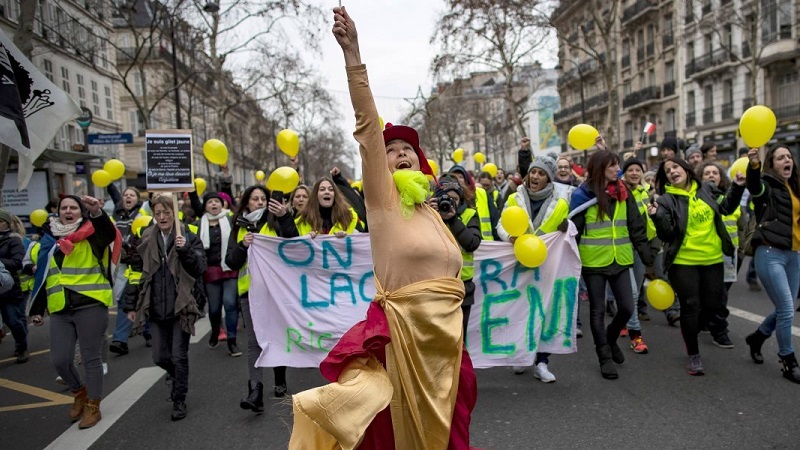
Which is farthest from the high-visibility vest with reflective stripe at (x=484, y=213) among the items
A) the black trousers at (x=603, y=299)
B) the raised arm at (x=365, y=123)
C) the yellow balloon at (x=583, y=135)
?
the raised arm at (x=365, y=123)

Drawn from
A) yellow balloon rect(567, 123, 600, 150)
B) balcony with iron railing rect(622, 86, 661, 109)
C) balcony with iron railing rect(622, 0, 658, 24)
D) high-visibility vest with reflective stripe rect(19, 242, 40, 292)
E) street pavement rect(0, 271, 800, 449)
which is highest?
balcony with iron railing rect(622, 0, 658, 24)

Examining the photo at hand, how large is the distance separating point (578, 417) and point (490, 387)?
1.01 meters

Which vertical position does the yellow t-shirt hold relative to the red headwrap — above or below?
below

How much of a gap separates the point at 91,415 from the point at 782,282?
5.60 m

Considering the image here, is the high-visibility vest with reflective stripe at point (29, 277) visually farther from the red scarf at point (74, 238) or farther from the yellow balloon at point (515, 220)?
the yellow balloon at point (515, 220)

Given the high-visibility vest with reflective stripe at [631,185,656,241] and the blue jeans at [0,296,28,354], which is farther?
the blue jeans at [0,296,28,354]

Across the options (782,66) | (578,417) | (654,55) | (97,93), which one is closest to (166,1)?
(578,417)

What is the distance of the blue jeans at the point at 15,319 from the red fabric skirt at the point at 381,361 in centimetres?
623

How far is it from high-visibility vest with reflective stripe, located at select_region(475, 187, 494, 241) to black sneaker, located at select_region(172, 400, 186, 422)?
137 inches

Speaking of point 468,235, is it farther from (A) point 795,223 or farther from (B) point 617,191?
(A) point 795,223

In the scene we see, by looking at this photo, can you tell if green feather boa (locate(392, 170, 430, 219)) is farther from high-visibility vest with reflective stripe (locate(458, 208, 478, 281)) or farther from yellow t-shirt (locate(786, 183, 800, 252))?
yellow t-shirt (locate(786, 183, 800, 252))

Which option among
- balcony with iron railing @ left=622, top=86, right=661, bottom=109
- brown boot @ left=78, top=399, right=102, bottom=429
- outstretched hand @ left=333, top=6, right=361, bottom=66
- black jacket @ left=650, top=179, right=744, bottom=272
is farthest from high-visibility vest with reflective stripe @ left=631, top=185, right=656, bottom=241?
balcony with iron railing @ left=622, top=86, right=661, bottom=109

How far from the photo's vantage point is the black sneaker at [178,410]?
4717 millimetres

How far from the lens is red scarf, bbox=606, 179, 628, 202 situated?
5332 millimetres
